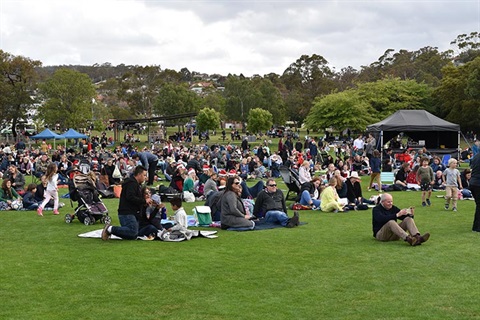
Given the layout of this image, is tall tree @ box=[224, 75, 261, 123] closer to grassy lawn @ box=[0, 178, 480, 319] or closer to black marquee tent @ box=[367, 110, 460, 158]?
black marquee tent @ box=[367, 110, 460, 158]

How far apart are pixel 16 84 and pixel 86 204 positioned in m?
54.5

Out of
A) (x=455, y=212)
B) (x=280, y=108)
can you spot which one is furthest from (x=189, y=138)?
(x=455, y=212)

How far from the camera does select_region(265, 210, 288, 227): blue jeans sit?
1265 cm

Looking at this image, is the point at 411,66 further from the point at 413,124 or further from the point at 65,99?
the point at 413,124

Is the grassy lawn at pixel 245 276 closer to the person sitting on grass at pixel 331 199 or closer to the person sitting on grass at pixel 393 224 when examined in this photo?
the person sitting on grass at pixel 393 224

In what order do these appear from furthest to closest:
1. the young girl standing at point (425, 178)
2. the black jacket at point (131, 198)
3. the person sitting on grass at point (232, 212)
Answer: the young girl standing at point (425, 178), the person sitting on grass at point (232, 212), the black jacket at point (131, 198)

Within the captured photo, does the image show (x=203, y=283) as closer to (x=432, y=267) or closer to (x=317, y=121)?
(x=432, y=267)

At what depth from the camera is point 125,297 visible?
7004 millimetres

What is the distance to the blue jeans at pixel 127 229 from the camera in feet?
35.1

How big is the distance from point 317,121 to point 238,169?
1179 inches

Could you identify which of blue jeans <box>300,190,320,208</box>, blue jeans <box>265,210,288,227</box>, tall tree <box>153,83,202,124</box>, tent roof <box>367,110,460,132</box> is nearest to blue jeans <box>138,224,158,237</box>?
blue jeans <box>265,210,288,227</box>

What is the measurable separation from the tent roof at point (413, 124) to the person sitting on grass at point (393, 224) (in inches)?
746

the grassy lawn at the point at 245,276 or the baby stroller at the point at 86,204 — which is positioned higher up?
the baby stroller at the point at 86,204

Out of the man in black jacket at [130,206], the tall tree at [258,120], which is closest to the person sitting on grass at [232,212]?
the man in black jacket at [130,206]
